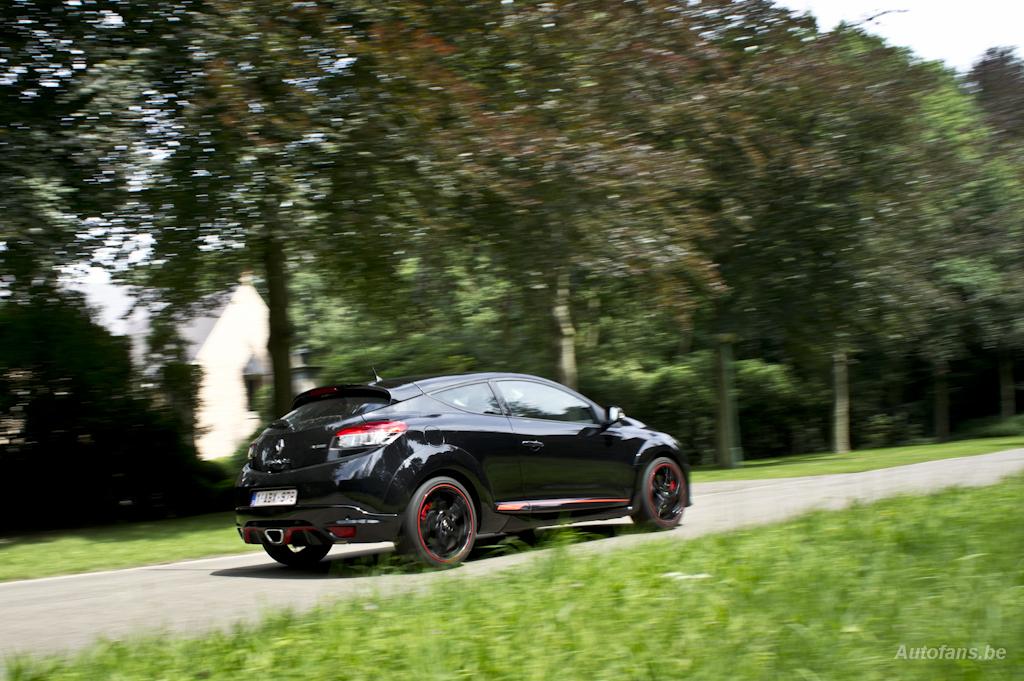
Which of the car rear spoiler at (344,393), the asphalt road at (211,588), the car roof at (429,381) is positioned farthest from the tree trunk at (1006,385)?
the car rear spoiler at (344,393)

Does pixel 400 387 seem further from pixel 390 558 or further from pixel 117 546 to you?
pixel 117 546

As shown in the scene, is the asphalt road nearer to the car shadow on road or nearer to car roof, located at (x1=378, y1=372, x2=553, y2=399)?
the car shadow on road

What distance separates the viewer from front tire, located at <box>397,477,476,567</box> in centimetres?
813

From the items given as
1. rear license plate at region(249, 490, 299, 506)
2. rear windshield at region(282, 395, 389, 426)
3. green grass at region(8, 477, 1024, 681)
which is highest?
rear windshield at region(282, 395, 389, 426)

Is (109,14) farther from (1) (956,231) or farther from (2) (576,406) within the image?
(1) (956,231)

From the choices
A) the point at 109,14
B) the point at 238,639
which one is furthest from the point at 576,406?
the point at 109,14

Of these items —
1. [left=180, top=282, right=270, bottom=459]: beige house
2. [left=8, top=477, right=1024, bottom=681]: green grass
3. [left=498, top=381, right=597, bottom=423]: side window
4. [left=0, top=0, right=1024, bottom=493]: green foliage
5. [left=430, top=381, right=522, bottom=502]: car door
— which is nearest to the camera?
[left=8, top=477, right=1024, bottom=681]: green grass

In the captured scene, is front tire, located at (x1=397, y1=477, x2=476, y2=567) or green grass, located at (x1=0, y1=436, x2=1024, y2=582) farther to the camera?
green grass, located at (x1=0, y1=436, x2=1024, y2=582)

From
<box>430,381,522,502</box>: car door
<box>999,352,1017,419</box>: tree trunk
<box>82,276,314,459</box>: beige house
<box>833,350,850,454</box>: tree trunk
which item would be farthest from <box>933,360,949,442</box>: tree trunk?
<box>430,381,522,502</box>: car door

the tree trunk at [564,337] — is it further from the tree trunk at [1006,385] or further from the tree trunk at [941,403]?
the tree trunk at [1006,385]

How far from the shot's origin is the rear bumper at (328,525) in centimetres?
800

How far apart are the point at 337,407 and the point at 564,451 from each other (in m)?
2.08

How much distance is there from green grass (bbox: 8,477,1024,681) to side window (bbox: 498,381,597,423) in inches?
100

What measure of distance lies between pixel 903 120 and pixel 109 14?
49.2 feet
